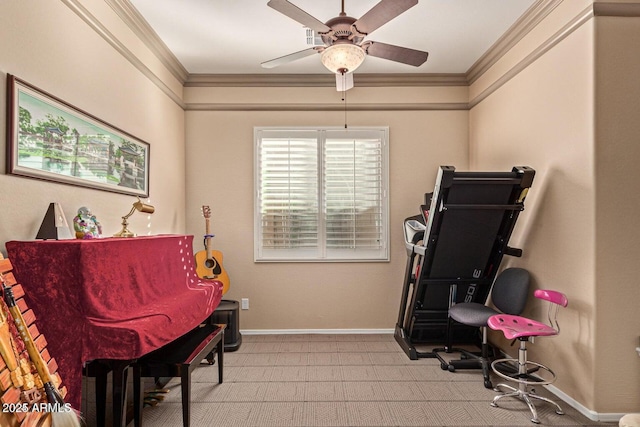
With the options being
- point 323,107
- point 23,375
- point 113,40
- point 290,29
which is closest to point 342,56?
point 290,29

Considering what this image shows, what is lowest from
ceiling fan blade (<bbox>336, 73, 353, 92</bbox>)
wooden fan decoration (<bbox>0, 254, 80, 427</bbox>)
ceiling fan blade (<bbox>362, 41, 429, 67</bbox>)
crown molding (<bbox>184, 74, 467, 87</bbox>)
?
wooden fan decoration (<bbox>0, 254, 80, 427</bbox>)

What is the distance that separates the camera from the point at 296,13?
2186 millimetres

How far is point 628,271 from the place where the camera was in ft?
7.86

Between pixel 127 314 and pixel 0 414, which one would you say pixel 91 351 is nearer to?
pixel 127 314

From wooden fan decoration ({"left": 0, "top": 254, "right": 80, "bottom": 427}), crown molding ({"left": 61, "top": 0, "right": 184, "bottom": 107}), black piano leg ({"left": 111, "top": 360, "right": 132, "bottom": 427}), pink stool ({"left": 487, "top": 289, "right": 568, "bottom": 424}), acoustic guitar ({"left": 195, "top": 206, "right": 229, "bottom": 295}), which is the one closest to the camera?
wooden fan decoration ({"left": 0, "top": 254, "right": 80, "bottom": 427})

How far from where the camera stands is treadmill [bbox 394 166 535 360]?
292cm

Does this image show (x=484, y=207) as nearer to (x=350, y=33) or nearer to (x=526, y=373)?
(x=526, y=373)

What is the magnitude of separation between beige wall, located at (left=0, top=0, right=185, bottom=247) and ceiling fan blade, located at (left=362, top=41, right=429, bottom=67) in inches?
73.6

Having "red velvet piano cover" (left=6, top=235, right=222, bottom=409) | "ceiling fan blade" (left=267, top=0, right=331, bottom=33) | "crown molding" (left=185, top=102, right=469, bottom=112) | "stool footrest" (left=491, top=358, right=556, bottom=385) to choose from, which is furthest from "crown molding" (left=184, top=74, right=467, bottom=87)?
"stool footrest" (left=491, top=358, right=556, bottom=385)

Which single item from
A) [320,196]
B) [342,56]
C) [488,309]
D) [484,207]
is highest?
[342,56]

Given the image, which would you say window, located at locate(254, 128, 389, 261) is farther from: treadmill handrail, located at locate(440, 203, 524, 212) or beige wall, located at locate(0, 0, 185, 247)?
treadmill handrail, located at locate(440, 203, 524, 212)

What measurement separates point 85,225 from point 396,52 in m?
2.36

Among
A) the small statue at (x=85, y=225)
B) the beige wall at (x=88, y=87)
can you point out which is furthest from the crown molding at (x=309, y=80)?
the small statue at (x=85, y=225)

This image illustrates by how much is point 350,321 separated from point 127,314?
2814 millimetres
